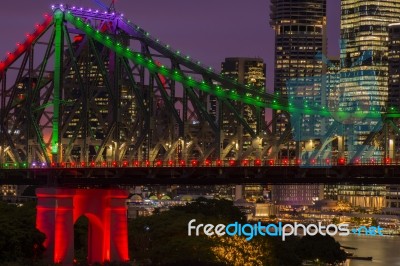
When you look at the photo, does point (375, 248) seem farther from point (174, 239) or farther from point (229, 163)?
point (229, 163)

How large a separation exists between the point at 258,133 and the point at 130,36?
16455 mm

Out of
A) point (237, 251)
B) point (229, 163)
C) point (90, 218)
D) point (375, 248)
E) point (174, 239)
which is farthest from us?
point (375, 248)

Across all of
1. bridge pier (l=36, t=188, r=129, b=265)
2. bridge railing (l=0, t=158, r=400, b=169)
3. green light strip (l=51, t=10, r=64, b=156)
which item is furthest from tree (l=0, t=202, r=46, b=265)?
green light strip (l=51, t=10, r=64, b=156)

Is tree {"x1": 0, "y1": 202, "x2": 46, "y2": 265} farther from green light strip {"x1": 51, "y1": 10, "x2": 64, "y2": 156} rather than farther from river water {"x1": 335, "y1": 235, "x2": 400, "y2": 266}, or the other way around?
river water {"x1": 335, "y1": 235, "x2": 400, "y2": 266}

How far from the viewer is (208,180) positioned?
79438 mm

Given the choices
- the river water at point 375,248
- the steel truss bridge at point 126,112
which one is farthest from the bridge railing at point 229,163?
the river water at point 375,248

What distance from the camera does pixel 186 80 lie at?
3408 inches

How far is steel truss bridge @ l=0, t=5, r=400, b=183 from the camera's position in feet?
264

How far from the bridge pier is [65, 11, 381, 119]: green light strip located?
31.8ft

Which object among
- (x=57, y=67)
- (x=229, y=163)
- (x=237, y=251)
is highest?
(x=57, y=67)

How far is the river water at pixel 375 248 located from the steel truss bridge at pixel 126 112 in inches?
1896

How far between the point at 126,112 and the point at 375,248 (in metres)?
81.0

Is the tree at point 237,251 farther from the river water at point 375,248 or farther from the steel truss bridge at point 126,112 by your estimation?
the river water at point 375,248

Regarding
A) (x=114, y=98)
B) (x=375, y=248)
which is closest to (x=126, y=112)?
(x=114, y=98)
